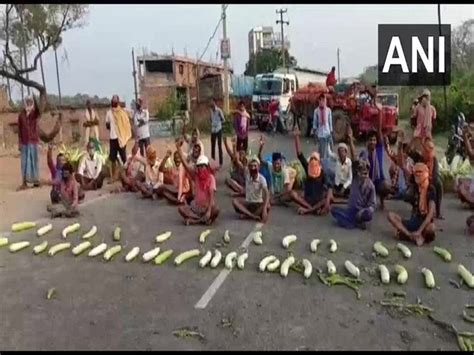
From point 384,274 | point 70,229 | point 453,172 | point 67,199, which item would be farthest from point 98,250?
point 453,172

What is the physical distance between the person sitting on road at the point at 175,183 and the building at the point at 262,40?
45146mm

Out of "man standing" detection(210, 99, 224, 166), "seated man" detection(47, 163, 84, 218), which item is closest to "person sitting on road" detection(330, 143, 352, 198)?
"seated man" detection(47, 163, 84, 218)

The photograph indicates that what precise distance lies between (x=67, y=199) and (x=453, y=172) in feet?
22.2

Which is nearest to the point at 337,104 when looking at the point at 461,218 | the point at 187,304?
the point at 461,218

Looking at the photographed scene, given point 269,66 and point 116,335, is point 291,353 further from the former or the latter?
point 269,66

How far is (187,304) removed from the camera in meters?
5.14

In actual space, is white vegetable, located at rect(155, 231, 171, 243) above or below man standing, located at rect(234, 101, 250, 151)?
below

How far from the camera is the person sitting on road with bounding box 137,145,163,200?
1004 centimetres

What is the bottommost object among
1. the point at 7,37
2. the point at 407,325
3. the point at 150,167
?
the point at 407,325

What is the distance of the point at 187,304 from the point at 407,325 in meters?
1.95

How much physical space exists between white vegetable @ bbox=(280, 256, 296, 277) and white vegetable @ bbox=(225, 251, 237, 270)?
577 millimetres

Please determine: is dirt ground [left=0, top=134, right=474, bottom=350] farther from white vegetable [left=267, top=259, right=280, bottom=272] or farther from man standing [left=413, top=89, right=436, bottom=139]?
man standing [left=413, top=89, right=436, bottom=139]

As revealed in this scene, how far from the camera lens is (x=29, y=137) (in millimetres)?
11336

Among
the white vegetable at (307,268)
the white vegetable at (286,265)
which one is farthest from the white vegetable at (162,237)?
the white vegetable at (307,268)
